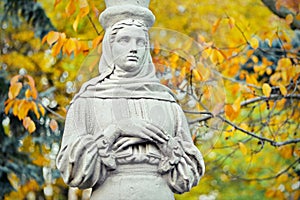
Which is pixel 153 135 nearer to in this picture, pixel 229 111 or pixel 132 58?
pixel 132 58

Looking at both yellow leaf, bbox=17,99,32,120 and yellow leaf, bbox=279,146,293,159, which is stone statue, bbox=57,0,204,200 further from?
yellow leaf, bbox=279,146,293,159

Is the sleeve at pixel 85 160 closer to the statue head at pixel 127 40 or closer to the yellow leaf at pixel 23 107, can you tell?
the statue head at pixel 127 40

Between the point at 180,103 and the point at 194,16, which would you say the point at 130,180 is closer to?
the point at 180,103

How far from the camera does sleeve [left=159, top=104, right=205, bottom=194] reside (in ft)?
26.3

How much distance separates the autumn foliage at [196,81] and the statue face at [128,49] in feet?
0.90

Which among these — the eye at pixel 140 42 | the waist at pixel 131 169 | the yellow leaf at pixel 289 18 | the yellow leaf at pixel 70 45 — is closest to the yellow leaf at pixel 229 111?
the yellow leaf at pixel 289 18

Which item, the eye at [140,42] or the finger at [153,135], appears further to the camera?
the eye at [140,42]

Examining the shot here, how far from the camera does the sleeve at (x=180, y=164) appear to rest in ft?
26.3

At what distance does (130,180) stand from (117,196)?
0.55 ft

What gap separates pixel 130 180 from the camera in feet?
25.9

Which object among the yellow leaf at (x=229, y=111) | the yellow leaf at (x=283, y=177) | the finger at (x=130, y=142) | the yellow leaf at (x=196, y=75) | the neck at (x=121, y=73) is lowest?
the yellow leaf at (x=283, y=177)

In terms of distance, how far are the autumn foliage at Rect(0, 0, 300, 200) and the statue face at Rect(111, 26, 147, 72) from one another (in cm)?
28

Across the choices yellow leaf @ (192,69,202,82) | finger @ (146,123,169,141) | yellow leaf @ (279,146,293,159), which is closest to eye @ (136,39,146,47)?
finger @ (146,123,169,141)

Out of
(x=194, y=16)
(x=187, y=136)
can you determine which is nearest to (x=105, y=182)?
(x=187, y=136)
